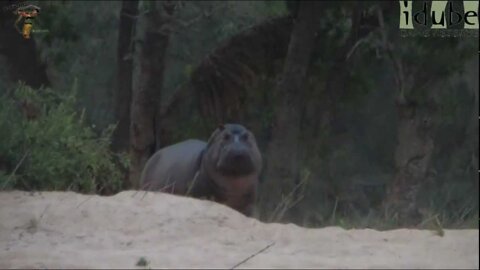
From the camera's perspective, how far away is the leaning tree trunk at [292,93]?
12258mm

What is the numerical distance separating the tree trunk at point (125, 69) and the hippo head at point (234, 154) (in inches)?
145

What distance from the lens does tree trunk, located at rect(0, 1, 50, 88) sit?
6645mm

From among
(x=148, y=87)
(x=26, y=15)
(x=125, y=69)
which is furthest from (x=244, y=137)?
(x=125, y=69)

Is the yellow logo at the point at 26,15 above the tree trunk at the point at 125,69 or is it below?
above

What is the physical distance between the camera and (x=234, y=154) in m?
9.09

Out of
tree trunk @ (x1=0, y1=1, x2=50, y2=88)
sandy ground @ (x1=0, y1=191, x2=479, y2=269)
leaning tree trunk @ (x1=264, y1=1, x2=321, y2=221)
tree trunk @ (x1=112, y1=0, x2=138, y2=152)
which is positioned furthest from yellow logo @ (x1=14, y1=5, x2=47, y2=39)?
tree trunk @ (x1=112, y1=0, x2=138, y2=152)

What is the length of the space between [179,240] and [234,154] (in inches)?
136

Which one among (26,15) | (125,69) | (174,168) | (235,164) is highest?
(26,15)

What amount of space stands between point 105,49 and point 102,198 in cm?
1010

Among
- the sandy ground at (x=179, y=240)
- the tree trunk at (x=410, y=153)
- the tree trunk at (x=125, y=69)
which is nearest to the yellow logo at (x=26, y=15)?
the sandy ground at (x=179, y=240)

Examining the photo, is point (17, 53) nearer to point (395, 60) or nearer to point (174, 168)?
point (174, 168)

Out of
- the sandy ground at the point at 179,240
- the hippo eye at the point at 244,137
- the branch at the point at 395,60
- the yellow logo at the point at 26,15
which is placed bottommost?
the sandy ground at the point at 179,240

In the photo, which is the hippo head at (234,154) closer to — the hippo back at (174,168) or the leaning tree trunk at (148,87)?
the hippo back at (174,168)

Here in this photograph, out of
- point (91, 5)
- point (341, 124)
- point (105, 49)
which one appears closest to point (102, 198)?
point (341, 124)
